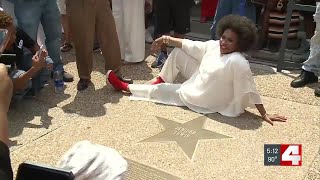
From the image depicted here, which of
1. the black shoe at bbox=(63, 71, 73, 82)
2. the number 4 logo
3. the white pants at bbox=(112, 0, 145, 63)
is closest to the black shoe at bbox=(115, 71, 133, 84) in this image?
the black shoe at bbox=(63, 71, 73, 82)

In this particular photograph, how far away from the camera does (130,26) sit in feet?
16.2

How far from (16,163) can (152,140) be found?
1.02 metres

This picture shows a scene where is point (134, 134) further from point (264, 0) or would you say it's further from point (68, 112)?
point (264, 0)

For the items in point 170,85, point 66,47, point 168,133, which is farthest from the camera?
point 66,47

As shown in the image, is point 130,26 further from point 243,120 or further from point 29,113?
point 243,120

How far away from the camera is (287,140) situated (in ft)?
10.8

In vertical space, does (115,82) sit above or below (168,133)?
above

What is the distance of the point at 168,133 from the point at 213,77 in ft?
2.16

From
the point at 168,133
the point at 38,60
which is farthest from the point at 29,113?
the point at 168,133

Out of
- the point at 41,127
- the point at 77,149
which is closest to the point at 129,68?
the point at 41,127

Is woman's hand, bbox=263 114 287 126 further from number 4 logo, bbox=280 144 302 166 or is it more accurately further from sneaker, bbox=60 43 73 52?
sneaker, bbox=60 43 73 52

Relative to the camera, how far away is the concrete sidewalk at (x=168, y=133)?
9.66ft

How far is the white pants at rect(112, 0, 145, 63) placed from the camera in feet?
15.9

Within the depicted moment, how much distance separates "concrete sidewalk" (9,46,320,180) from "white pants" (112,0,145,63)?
820 millimetres
